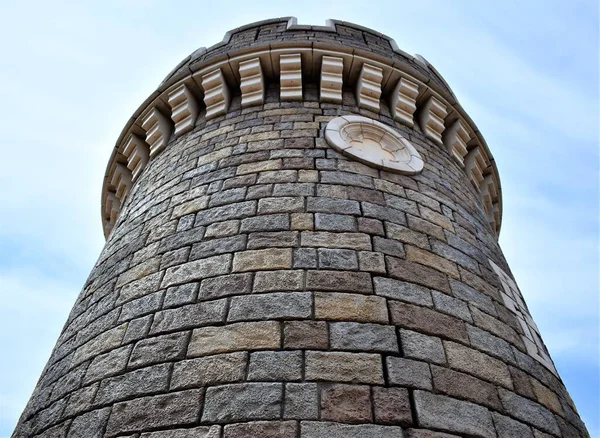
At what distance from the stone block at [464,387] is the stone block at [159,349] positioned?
122cm

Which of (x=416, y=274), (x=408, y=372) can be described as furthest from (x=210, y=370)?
(x=416, y=274)

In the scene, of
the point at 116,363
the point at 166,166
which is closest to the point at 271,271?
the point at 116,363

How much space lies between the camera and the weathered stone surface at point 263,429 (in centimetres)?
195

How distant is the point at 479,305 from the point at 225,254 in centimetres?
153

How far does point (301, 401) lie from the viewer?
205 centimetres

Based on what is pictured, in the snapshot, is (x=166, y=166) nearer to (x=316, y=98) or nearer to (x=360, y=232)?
(x=316, y=98)

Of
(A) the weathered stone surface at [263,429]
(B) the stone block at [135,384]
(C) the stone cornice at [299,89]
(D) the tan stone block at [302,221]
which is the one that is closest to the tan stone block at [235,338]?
(B) the stone block at [135,384]

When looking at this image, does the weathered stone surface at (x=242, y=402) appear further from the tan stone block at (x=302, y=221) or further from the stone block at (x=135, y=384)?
the tan stone block at (x=302, y=221)

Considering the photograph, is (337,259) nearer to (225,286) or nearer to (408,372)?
(225,286)

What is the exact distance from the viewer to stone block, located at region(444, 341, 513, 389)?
2410 mm

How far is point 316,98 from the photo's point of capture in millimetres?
4574

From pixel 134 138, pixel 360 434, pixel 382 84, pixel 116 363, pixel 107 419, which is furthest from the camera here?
pixel 134 138

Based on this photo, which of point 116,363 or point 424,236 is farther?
point 424,236

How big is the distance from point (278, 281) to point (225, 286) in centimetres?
29
